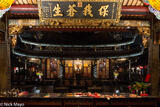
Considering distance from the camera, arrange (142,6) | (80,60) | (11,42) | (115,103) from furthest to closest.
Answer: (80,60), (11,42), (142,6), (115,103)

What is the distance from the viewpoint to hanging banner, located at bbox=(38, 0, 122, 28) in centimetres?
503

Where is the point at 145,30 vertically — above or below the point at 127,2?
below

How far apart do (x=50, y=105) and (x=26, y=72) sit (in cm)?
1232

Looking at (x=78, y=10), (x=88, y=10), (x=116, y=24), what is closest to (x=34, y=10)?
(x=78, y=10)

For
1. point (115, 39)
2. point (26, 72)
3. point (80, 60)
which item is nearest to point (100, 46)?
point (115, 39)

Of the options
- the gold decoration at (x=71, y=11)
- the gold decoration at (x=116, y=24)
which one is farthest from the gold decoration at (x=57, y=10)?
the gold decoration at (x=116, y=24)

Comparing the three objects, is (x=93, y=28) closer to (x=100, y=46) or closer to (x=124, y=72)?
(x=100, y=46)

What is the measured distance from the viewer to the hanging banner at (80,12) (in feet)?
16.5

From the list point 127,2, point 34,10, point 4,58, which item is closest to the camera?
point 127,2

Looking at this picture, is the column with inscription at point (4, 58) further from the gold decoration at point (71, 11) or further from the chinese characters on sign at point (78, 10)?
the gold decoration at point (71, 11)

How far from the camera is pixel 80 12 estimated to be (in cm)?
527

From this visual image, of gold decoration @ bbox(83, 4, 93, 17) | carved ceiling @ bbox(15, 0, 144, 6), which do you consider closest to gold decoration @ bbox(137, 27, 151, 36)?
carved ceiling @ bbox(15, 0, 144, 6)

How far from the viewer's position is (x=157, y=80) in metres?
5.96

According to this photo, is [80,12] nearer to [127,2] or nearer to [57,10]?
[57,10]
